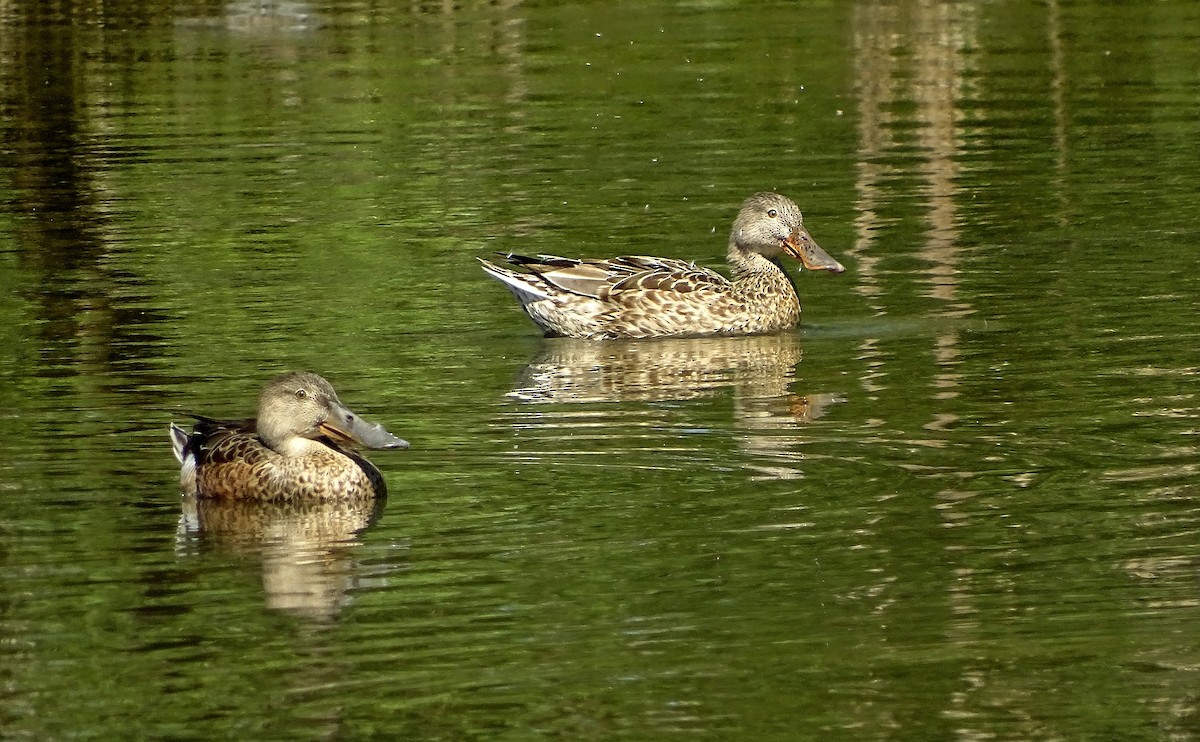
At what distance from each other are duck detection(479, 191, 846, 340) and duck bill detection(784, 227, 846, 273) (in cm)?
51

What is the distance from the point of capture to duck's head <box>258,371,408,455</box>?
1071 cm

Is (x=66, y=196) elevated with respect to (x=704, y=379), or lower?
elevated

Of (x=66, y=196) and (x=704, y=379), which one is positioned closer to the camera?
(x=704, y=379)

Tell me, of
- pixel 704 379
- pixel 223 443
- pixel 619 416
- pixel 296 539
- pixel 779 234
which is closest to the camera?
pixel 296 539

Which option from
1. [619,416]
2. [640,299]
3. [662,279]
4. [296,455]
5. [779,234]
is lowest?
[619,416]

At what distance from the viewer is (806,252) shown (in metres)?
15.9

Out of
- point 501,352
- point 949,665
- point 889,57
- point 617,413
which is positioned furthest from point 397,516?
point 889,57

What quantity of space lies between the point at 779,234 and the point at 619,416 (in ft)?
13.2

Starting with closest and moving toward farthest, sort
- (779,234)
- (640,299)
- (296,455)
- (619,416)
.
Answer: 1. (296,455)
2. (619,416)
3. (640,299)
4. (779,234)

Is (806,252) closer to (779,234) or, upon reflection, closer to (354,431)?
(779,234)

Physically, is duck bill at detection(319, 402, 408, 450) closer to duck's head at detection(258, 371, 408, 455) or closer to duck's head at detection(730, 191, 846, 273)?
duck's head at detection(258, 371, 408, 455)

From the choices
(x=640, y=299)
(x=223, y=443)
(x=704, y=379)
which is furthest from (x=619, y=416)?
(x=640, y=299)

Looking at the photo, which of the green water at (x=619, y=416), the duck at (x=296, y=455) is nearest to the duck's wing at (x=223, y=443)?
the duck at (x=296, y=455)

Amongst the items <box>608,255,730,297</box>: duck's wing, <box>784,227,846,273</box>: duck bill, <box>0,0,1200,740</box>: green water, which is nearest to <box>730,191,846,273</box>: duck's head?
Result: <box>784,227,846,273</box>: duck bill
